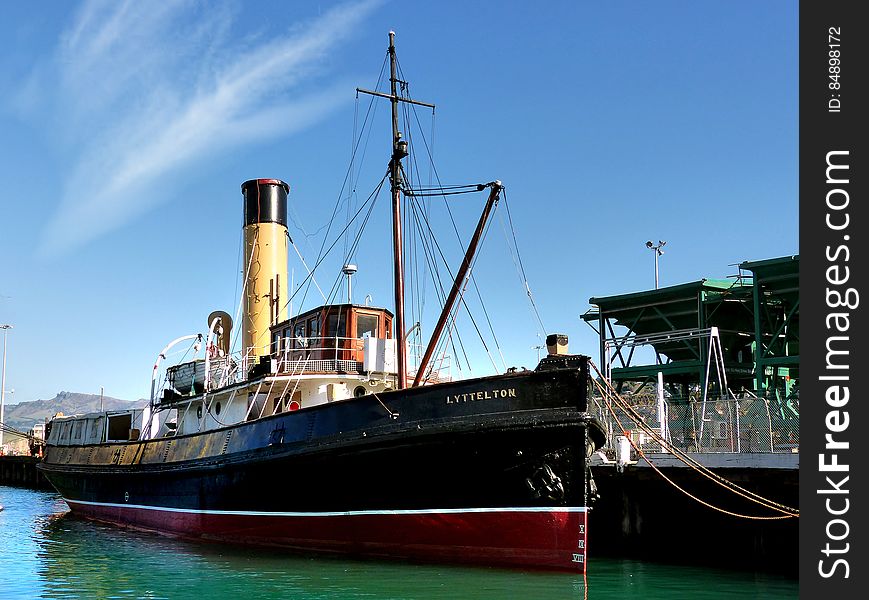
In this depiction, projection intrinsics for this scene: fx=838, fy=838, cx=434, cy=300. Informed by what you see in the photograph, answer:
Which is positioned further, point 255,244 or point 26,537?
point 255,244

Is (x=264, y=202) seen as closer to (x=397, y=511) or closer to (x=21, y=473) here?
(x=397, y=511)

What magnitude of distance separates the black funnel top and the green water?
9.49m

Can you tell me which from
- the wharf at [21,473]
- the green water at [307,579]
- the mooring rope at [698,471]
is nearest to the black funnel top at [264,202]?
the green water at [307,579]

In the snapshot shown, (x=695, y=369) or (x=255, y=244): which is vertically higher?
(x=255, y=244)

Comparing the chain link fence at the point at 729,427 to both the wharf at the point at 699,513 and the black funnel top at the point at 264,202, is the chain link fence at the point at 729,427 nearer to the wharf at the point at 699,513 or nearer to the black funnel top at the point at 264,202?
the wharf at the point at 699,513

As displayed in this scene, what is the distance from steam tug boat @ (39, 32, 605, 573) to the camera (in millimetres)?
13406

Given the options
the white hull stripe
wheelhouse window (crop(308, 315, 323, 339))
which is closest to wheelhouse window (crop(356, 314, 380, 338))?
wheelhouse window (crop(308, 315, 323, 339))

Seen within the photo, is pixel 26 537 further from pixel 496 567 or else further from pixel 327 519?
pixel 496 567

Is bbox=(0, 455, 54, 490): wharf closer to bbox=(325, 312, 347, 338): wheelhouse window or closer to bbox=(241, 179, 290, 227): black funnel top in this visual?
bbox=(241, 179, 290, 227): black funnel top

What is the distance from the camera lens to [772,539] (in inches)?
606
